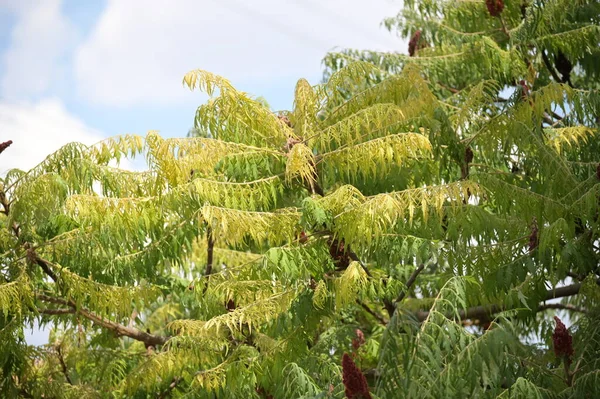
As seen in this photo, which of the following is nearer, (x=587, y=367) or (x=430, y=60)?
(x=587, y=367)

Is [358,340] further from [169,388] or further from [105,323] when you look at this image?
[105,323]

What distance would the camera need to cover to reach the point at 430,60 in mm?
10320

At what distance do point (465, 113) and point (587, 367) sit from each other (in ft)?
7.15

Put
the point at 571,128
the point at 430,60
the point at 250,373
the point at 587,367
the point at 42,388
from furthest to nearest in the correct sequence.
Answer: the point at 430,60 < the point at 42,388 < the point at 571,128 < the point at 250,373 < the point at 587,367

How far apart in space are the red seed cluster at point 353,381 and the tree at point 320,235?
28 cm

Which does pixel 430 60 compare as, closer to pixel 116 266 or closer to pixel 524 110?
pixel 524 110

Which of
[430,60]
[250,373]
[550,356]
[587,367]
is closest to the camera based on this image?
[587,367]

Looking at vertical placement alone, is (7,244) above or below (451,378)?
above

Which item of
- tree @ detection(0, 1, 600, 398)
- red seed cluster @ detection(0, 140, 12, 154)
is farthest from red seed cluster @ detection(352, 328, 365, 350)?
red seed cluster @ detection(0, 140, 12, 154)

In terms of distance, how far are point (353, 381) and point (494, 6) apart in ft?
20.6

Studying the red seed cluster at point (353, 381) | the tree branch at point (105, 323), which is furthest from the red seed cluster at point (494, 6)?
the red seed cluster at point (353, 381)

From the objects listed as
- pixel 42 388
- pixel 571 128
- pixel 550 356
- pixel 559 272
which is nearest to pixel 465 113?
pixel 571 128

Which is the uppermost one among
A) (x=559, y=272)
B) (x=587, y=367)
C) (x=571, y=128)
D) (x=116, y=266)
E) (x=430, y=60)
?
(x=430, y=60)

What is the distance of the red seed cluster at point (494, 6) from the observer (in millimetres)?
9820
